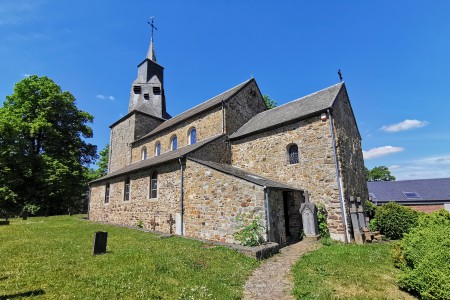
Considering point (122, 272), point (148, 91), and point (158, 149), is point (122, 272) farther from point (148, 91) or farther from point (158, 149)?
point (148, 91)

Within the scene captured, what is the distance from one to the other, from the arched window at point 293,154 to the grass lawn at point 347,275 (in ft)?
17.8

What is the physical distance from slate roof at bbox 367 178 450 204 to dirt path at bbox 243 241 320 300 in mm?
23632

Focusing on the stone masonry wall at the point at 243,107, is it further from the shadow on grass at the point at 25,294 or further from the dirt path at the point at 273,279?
the shadow on grass at the point at 25,294

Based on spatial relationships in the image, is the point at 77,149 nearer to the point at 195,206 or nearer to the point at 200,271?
the point at 195,206

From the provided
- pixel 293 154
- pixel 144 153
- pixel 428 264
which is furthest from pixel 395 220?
pixel 144 153

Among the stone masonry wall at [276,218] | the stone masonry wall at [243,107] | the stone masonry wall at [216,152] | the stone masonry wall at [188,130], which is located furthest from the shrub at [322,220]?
the stone masonry wall at [188,130]

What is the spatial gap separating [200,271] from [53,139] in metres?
27.9

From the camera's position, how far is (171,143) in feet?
65.7

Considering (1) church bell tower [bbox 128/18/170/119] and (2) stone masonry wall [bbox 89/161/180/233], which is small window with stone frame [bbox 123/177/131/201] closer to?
(2) stone masonry wall [bbox 89/161/180/233]

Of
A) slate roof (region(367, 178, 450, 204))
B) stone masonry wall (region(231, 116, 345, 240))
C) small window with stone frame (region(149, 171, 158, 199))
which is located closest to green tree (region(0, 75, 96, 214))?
small window with stone frame (region(149, 171, 158, 199))

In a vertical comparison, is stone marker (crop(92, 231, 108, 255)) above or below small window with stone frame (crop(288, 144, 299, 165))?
below

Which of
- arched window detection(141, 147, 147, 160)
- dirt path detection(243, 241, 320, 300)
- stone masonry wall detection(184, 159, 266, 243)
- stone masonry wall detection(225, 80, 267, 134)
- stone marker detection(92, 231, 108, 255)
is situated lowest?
dirt path detection(243, 241, 320, 300)

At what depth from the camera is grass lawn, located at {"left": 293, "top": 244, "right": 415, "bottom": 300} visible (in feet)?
17.5

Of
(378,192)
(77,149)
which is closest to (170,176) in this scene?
(77,149)
